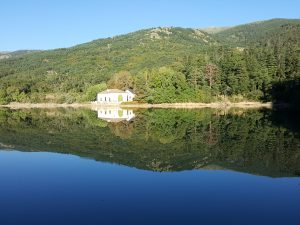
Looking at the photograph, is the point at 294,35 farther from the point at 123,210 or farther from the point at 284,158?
the point at 123,210

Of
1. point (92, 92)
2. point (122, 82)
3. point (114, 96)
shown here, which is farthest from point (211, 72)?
point (92, 92)

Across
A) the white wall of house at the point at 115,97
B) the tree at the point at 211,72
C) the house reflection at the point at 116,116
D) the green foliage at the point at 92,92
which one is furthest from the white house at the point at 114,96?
the house reflection at the point at 116,116

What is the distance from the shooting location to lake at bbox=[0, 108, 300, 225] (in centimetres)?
1323

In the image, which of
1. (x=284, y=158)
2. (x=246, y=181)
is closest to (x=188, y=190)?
(x=246, y=181)

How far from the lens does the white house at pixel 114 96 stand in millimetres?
112062

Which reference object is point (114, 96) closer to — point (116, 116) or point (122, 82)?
point (122, 82)

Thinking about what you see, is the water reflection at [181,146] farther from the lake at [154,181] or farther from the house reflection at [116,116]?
the house reflection at [116,116]

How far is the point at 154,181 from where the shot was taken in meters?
18.2

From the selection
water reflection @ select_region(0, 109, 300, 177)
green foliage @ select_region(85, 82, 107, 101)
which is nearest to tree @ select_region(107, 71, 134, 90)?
green foliage @ select_region(85, 82, 107, 101)

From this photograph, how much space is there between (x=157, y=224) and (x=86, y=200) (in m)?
3.79

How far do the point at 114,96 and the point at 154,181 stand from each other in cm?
9632

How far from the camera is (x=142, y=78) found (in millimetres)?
104875

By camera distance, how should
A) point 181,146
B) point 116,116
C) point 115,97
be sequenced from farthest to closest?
point 115,97, point 116,116, point 181,146

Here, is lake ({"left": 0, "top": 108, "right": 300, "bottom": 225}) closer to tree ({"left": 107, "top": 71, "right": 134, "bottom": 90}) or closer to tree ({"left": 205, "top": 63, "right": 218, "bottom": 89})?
tree ({"left": 205, "top": 63, "right": 218, "bottom": 89})
